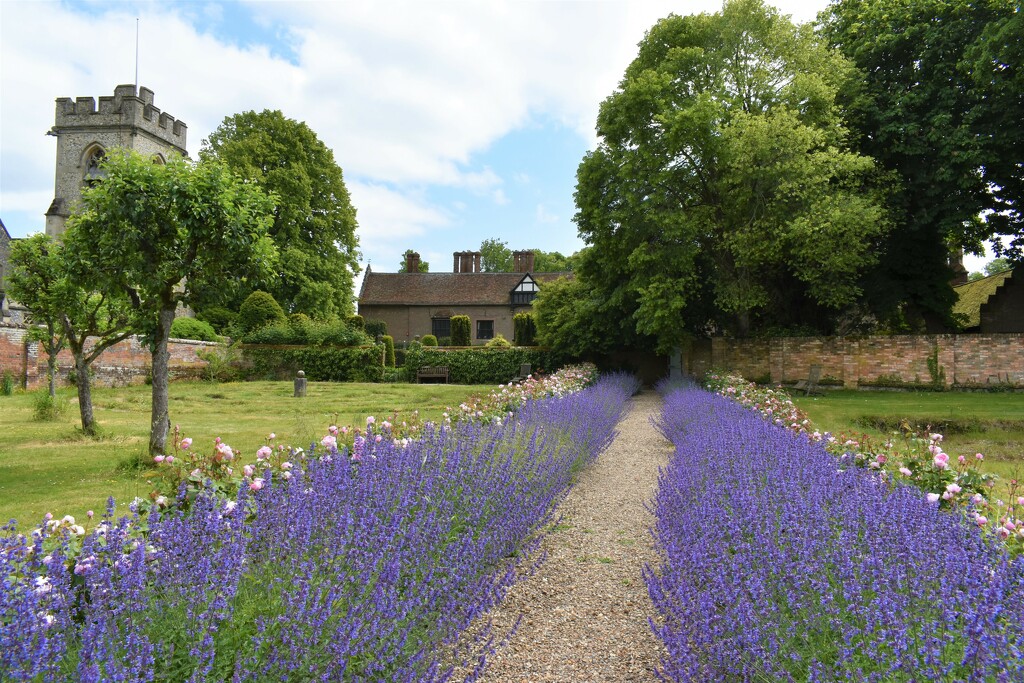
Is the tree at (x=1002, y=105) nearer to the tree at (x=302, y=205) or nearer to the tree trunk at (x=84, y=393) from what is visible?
the tree trunk at (x=84, y=393)

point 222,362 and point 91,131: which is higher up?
point 91,131

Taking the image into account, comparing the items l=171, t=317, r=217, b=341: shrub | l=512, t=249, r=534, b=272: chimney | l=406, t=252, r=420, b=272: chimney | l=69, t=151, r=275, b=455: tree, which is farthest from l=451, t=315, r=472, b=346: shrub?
l=69, t=151, r=275, b=455: tree

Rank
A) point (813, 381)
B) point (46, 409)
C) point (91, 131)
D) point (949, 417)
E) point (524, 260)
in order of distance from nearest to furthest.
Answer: point (46, 409) → point (949, 417) → point (813, 381) → point (91, 131) → point (524, 260)

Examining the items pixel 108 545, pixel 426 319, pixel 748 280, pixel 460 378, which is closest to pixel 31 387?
pixel 460 378

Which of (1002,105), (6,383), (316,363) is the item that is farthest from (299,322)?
(1002,105)

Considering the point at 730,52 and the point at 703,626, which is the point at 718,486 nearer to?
the point at 703,626

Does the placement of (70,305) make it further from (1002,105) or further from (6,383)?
(1002,105)

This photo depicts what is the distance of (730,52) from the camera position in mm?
18844

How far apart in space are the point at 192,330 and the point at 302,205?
30.2 feet

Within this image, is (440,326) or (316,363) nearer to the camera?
(316,363)

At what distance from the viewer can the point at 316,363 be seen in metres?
24.6

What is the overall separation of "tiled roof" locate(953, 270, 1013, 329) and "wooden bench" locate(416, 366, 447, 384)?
21.2 meters

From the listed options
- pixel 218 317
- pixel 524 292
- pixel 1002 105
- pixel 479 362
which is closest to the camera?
pixel 1002 105

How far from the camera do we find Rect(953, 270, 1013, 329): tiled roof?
89.5 ft
